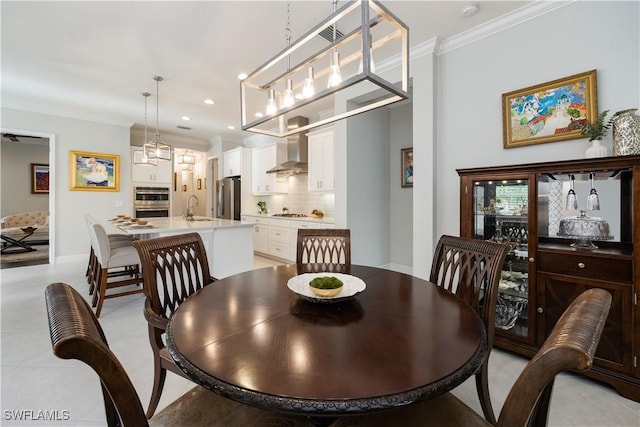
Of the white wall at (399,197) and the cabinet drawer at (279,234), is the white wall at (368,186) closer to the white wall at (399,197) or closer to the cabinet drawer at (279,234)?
the white wall at (399,197)

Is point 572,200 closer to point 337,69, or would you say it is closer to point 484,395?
point 484,395

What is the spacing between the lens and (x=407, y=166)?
177 inches

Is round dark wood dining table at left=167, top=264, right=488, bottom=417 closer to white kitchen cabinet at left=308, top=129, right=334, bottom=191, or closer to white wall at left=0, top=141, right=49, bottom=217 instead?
white kitchen cabinet at left=308, top=129, right=334, bottom=191

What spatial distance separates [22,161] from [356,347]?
1008cm

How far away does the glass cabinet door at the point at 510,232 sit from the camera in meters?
2.16

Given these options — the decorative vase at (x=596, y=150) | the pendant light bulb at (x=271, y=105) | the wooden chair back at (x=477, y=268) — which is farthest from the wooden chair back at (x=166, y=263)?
the decorative vase at (x=596, y=150)

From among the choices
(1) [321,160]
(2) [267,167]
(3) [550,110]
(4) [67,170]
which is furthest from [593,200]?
(4) [67,170]

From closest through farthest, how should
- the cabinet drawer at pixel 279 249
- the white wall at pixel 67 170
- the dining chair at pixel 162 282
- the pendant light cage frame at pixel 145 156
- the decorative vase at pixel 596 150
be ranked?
the dining chair at pixel 162 282 < the decorative vase at pixel 596 150 < the pendant light cage frame at pixel 145 156 < the white wall at pixel 67 170 < the cabinet drawer at pixel 279 249

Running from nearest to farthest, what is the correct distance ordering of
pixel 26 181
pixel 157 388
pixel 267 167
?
pixel 157 388 < pixel 267 167 < pixel 26 181

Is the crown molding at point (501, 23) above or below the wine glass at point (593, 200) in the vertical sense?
above

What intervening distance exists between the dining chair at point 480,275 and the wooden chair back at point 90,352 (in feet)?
4.54

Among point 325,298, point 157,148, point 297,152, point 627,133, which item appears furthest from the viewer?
point 297,152

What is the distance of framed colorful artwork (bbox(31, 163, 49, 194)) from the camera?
733cm

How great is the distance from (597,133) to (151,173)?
7.28 metres
